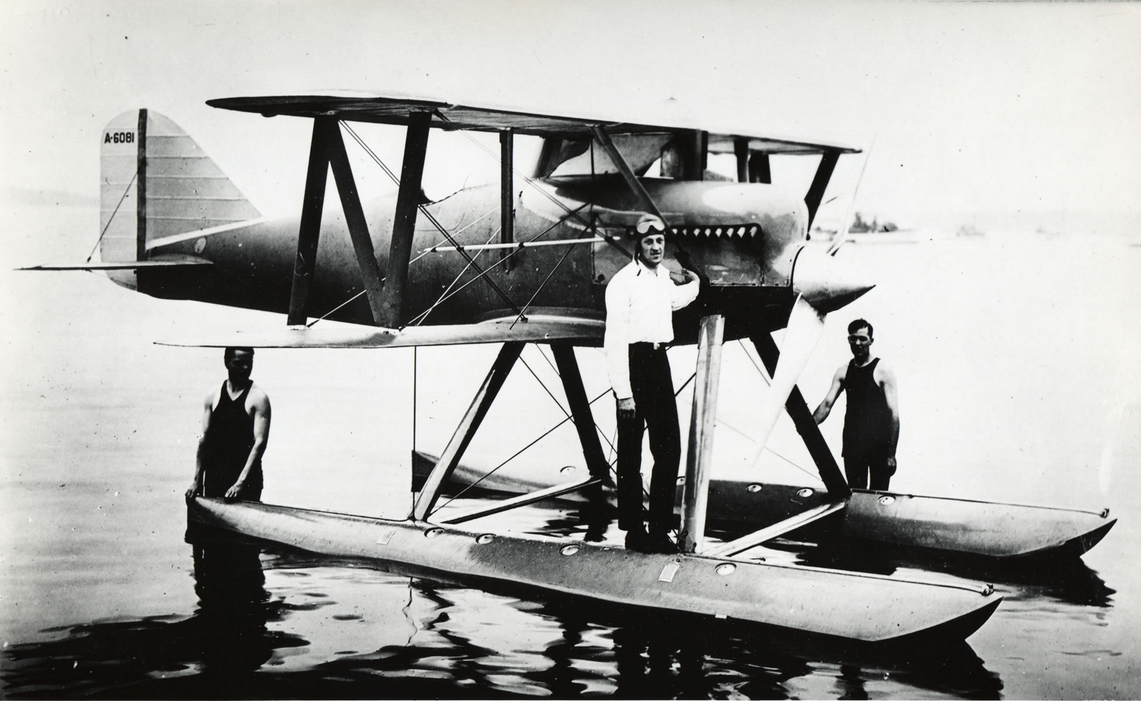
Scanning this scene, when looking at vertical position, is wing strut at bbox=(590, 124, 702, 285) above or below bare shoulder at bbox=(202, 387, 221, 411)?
above

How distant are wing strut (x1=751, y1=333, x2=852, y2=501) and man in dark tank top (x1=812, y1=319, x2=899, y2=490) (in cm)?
32

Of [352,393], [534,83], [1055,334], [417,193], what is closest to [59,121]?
[417,193]

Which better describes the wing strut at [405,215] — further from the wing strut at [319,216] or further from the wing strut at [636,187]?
the wing strut at [636,187]

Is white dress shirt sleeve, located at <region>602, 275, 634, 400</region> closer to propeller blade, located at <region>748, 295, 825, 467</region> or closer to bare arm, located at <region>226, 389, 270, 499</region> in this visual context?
propeller blade, located at <region>748, 295, 825, 467</region>

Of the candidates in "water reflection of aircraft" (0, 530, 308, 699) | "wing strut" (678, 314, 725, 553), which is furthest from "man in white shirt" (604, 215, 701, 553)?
"water reflection of aircraft" (0, 530, 308, 699)

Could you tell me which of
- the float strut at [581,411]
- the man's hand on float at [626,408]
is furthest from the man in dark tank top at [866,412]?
the man's hand on float at [626,408]

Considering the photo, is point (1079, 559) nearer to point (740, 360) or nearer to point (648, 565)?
point (648, 565)

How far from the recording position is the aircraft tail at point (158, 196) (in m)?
9.00

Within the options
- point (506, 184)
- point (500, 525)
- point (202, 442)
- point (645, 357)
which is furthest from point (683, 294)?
point (202, 442)

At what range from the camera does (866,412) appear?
8.45 meters

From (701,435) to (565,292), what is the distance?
4.91ft

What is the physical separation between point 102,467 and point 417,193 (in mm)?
4088

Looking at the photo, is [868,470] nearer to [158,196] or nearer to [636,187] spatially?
[636,187]

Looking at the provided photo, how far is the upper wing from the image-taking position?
636 cm
